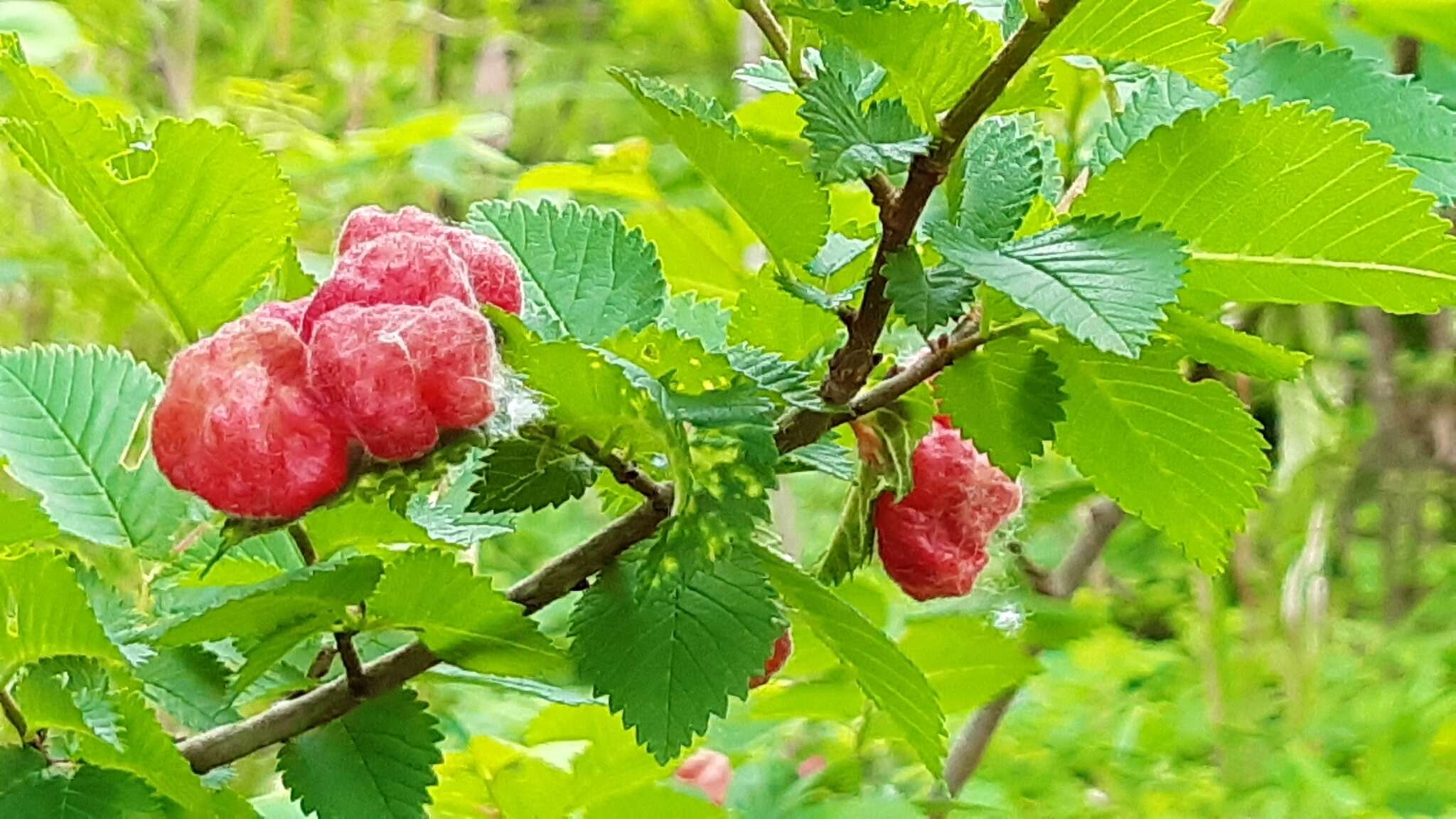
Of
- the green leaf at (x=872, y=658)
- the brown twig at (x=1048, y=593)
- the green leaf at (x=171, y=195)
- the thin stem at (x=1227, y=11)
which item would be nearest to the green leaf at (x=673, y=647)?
the green leaf at (x=872, y=658)

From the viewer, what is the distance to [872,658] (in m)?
0.33

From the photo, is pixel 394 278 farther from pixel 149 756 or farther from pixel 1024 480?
pixel 1024 480

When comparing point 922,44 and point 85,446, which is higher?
point 922,44

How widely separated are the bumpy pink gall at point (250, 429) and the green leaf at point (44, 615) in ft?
0.12

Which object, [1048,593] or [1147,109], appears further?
[1048,593]

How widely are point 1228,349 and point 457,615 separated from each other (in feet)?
0.58

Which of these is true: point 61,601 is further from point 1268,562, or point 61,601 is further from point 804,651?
point 1268,562

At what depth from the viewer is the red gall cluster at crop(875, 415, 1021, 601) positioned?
37 cm

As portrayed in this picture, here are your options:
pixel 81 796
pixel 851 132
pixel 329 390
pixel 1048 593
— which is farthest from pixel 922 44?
pixel 1048 593

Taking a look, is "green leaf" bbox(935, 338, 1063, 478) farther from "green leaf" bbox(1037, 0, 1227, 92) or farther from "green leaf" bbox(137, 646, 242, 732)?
"green leaf" bbox(137, 646, 242, 732)

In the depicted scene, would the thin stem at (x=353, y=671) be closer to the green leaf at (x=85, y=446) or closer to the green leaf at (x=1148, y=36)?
the green leaf at (x=85, y=446)

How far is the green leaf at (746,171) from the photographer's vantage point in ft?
0.95

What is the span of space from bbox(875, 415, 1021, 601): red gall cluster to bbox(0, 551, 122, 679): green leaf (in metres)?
0.18

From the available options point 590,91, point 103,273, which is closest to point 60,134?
point 103,273
